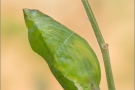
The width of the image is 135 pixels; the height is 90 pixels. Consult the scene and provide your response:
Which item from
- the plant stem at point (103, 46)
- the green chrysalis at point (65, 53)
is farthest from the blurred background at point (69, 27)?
the plant stem at point (103, 46)

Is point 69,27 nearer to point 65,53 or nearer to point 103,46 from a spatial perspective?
point 65,53

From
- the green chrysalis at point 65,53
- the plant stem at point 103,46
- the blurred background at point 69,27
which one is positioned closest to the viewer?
the plant stem at point 103,46

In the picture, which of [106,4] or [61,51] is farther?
[106,4]

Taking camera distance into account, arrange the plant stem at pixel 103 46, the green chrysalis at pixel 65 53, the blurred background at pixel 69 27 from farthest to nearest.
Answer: the blurred background at pixel 69 27
the green chrysalis at pixel 65 53
the plant stem at pixel 103 46

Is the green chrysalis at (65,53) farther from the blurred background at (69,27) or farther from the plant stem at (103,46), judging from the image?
the blurred background at (69,27)

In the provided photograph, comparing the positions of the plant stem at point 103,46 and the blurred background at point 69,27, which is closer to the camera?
the plant stem at point 103,46

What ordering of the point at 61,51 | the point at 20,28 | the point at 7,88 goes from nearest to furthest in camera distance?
the point at 61,51
the point at 7,88
the point at 20,28

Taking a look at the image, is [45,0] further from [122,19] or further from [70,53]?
[70,53]

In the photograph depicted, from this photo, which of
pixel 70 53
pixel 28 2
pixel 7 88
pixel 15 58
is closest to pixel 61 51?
pixel 70 53
